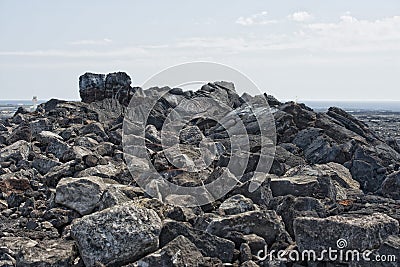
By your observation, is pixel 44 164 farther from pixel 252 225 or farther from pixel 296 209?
pixel 296 209

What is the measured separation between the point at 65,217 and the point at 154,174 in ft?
9.87

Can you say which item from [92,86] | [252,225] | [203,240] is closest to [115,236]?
[203,240]

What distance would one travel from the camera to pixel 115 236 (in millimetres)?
8883

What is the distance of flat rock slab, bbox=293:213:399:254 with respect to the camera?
28.6 ft

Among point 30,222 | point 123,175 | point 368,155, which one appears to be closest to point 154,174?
point 123,175

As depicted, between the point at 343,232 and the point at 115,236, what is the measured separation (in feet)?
12.7

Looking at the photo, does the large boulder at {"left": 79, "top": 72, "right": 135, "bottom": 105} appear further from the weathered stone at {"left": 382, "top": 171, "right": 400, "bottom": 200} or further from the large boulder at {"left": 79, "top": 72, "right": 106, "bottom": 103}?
the weathered stone at {"left": 382, "top": 171, "right": 400, "bottom": 200}

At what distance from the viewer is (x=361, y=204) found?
12.3m

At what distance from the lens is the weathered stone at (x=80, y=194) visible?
38.3 feet

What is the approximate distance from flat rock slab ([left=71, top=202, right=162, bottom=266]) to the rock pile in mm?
18

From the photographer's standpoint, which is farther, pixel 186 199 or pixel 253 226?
pixel 186 199

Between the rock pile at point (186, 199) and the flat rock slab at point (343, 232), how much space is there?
0.02 meters

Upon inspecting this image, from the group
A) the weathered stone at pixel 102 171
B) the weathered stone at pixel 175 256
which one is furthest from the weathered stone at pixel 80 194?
the weathered stone at pixel 175 256

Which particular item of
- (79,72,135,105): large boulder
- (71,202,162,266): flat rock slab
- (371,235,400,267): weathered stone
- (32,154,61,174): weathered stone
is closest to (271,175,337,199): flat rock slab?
(371,235,400,267): weathered stone
